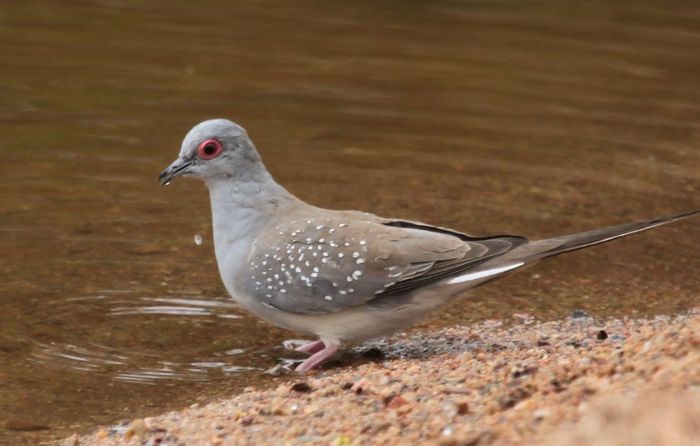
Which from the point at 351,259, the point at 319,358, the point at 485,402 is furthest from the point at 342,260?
the point at 485,402

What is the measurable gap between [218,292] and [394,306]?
209cm

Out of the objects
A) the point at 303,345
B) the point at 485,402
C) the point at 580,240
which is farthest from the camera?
the point at 303,345

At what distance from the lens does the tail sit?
660 cm

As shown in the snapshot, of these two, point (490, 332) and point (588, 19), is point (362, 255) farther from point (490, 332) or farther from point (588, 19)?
point (588, 19)

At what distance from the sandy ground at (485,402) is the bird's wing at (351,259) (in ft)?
1.36

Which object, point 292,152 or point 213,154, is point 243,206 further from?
point 292,152

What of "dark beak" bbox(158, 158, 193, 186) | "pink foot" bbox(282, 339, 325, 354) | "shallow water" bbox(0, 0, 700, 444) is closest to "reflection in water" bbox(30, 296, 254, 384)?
"shallow water" bbox(0, 0, 700, 444)

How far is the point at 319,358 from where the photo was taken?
23.9ft

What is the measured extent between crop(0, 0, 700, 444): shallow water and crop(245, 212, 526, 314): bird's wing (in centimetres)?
61

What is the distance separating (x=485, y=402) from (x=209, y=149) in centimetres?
280

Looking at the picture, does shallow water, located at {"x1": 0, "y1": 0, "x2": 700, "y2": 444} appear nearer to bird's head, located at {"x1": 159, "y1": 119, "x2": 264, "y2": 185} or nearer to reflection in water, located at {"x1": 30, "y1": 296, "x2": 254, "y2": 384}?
reflection in water, located at {"x1": 30, "y1": 296, "x2": 254, "y2": 384}

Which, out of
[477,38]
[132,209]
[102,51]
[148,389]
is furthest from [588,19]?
[148,389]

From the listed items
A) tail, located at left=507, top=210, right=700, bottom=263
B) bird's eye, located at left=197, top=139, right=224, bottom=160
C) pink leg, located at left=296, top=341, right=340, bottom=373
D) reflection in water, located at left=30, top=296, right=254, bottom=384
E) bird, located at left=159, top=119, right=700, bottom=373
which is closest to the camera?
tail, located at left=507, top=210, right=700, bottom=263

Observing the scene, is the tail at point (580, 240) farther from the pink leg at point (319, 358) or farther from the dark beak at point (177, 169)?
the dark beak at point (177, 169)
